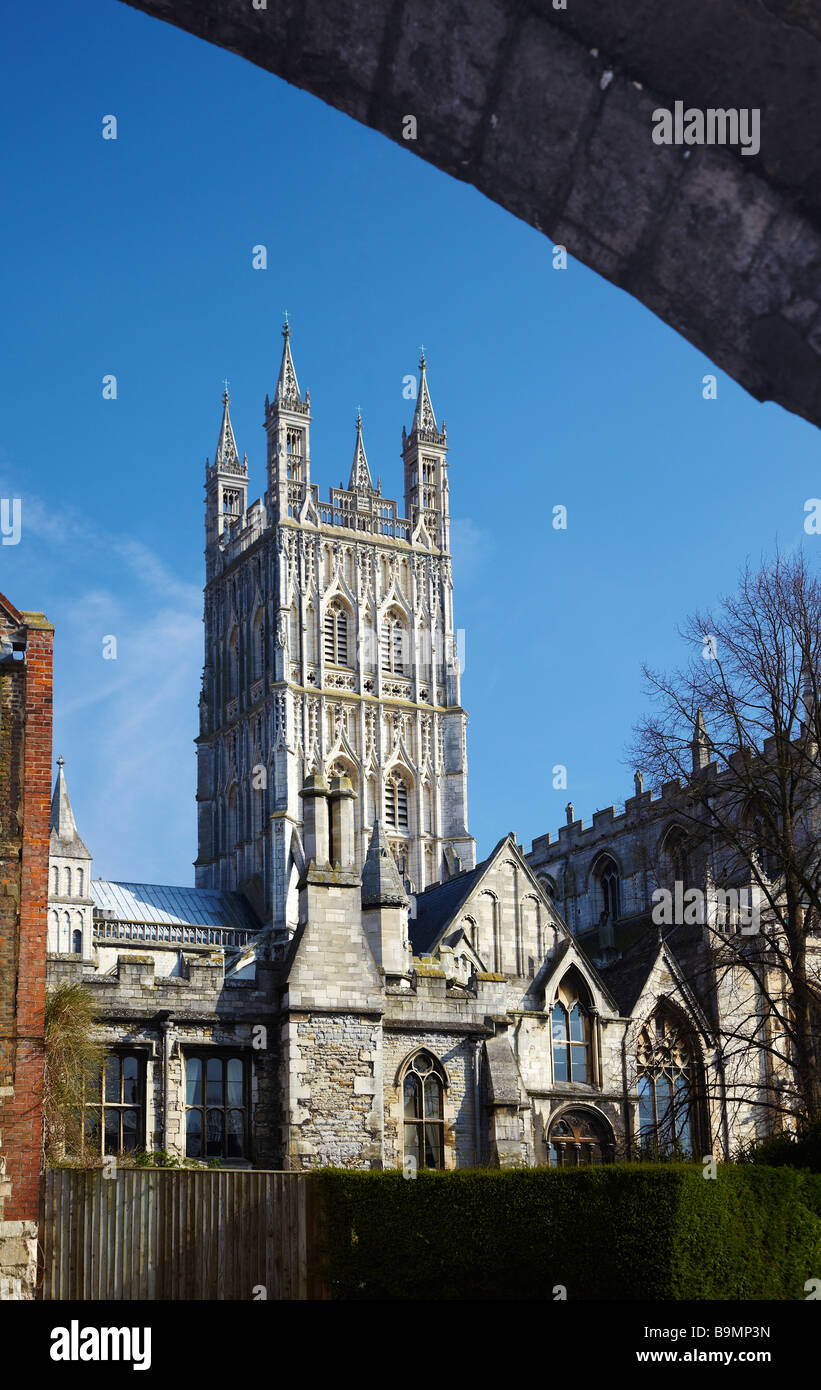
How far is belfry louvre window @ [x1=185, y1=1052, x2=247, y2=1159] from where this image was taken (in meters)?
23.6

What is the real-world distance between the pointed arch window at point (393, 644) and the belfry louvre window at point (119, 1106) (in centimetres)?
5416

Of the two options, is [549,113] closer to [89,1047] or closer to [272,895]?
[89,1047]

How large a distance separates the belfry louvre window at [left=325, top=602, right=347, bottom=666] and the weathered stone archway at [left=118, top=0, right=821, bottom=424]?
72.5 metres

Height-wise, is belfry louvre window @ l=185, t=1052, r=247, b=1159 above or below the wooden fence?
above

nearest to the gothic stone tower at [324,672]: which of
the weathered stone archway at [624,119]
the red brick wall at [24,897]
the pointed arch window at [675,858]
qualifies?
the pointed arch window at [675,858]

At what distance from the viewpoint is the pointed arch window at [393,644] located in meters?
77.9

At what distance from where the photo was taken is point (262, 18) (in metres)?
3.28

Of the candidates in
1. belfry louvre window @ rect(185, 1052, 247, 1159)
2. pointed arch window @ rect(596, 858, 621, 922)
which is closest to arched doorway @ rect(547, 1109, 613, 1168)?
belfry louvre window @ rect(185, 1052, 247, 1159)

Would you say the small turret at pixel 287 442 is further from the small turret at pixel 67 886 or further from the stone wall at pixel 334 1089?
the stone wall at pixel 334 1089

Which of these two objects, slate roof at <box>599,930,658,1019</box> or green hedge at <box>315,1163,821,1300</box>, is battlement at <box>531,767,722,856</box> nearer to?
slate roof at <box>599,930,658,1019</box>

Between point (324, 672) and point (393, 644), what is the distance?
17.3ft

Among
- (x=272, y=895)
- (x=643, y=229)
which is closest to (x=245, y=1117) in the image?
(x=643, y=229)

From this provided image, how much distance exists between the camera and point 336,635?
76.9 meters

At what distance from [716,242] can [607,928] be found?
44.5 m
